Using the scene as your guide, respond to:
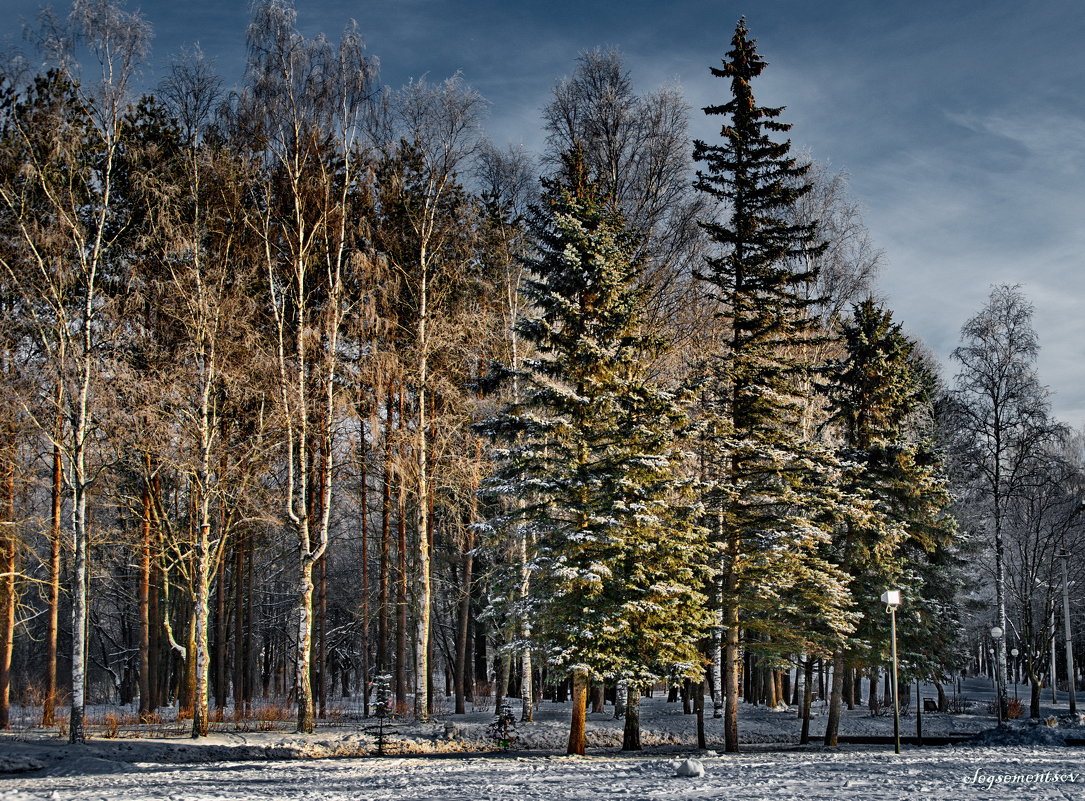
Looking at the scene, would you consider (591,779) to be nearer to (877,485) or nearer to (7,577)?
(877,485)

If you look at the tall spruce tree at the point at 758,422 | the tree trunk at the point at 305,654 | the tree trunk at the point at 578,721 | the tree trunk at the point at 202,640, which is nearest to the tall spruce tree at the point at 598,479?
the tree trunk at the point at 578,721

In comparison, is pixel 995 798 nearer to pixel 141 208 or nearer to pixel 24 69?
pixel 141 208

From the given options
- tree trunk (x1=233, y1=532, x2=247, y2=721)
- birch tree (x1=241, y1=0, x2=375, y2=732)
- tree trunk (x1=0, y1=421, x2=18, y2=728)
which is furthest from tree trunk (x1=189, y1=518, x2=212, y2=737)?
tree trunk (x1=233, y1=532, x2=247, y2=721)

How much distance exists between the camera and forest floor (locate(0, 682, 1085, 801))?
36.1 ft

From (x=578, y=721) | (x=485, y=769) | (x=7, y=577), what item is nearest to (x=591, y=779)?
(x=485, y=769)

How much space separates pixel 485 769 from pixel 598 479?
6569 millimetres

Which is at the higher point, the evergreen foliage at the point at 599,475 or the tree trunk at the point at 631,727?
the evergreen foliage at the point at 599,475

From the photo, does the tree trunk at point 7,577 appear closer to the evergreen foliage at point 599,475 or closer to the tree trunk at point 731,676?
the evergreen foliage at point 599,475

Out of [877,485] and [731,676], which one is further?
[877,485]

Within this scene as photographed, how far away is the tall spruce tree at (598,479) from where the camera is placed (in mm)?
18172

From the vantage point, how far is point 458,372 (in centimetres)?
2497

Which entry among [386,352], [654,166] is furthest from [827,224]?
[386,352]

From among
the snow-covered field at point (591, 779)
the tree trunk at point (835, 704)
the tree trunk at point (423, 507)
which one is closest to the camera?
the snow-covered field at point (591, 779)

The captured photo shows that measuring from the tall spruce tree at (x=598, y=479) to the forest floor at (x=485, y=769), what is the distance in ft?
7.83
